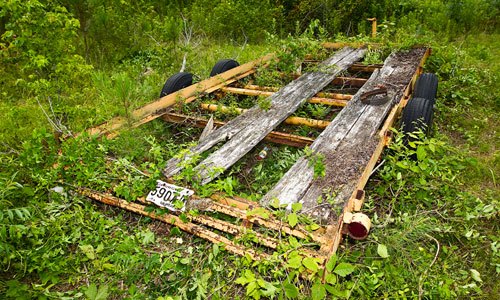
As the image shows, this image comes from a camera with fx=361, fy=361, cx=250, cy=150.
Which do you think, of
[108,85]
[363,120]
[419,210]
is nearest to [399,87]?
[363,120]

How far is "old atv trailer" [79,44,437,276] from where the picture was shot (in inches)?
88.5

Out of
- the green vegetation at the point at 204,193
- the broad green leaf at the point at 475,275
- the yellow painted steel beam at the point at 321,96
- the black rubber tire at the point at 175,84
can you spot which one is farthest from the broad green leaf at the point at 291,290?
the black rubber tire at the point at 175,84

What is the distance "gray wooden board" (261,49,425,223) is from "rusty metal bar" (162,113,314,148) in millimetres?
246

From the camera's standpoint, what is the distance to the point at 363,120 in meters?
3.43

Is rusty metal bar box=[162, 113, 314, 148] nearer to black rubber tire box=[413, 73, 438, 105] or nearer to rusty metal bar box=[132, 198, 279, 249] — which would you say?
rusty metal bar box=[132, 198, 279, 249]

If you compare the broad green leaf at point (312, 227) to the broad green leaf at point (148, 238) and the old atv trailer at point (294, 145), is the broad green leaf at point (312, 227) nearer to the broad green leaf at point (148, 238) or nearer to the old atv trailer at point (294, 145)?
the old atv trailer at point (294, 145)

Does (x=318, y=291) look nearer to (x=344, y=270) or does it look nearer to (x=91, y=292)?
(x=344, y=270)

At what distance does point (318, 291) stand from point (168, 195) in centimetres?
126

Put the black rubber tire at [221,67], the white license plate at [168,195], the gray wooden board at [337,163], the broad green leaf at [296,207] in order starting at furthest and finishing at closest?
the black rubber tire at [221,67], the white license plate at [168,195], the gray wooden board at [337,163], the broad green leaf at [296,207]

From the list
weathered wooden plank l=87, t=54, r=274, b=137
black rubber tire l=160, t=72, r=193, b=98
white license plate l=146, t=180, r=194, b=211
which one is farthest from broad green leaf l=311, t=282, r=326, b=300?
black rubber tire l=160, t=72, r=193, b=98

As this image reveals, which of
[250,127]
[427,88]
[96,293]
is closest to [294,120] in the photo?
[250,127]

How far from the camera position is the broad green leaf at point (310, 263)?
193 cm

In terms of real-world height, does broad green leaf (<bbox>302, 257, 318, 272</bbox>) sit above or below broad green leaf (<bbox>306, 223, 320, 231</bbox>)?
below

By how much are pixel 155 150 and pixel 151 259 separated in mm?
929
